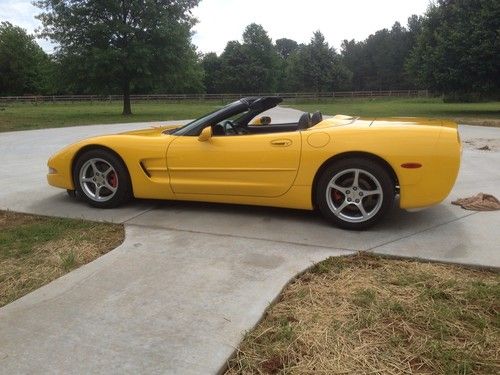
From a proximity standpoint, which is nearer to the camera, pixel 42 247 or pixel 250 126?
pixel 42 247

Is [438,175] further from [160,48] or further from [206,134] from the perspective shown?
[160,48]

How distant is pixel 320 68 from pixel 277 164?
64220 millimetres

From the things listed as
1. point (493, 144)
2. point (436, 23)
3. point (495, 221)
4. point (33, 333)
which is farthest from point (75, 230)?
point (436, 23)

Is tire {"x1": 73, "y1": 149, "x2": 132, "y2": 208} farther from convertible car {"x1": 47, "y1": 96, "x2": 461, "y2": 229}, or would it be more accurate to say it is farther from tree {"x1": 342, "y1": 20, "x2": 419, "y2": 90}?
tree {"x1": 342, "y1": 20, "x2": 419, "y2": 90}

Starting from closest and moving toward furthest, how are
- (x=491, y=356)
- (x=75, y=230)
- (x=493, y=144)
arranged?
(x=491, y=356) → (x=75, y=230) → (x=493, y=144)

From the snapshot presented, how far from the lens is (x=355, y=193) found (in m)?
4.21

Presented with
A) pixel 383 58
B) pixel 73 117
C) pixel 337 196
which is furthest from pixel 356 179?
pixel 383 58

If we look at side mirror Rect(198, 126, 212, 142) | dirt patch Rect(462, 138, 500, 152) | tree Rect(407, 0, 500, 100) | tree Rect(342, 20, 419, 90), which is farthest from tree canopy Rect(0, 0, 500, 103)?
tree Rect(342, 20, 419, 90)

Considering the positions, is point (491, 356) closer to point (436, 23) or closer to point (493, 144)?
point (493, 144)

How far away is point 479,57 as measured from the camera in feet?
72.1

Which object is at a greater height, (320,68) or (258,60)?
(258,60)

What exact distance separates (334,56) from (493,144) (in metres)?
59.3

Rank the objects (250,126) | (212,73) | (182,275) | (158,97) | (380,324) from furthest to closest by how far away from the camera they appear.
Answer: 1. (212,73)
2. (158,97)
3. (250,126)
4. (182,275)
5. (380,324)

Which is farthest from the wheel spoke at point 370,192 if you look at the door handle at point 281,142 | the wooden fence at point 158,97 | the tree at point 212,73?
the tree at point 212,73
